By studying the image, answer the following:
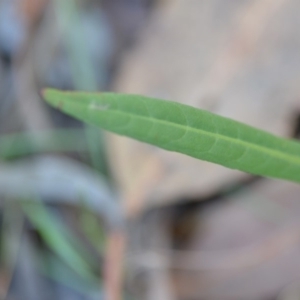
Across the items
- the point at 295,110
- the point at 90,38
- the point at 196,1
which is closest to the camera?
the point at 295,110

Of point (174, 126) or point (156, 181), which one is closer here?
Answer: point (174, 126)

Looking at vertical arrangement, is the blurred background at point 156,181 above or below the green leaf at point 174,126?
above

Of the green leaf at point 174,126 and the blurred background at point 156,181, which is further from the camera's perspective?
the blurred background at point 156,181

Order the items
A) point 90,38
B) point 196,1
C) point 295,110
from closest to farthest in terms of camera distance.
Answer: point 295,110, point 196,1, point 90,38

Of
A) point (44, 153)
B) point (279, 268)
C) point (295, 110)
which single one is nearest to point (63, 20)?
point (44, 153)

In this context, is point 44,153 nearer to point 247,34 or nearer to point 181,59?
point 181,59

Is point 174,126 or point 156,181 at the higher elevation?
point 156,181
